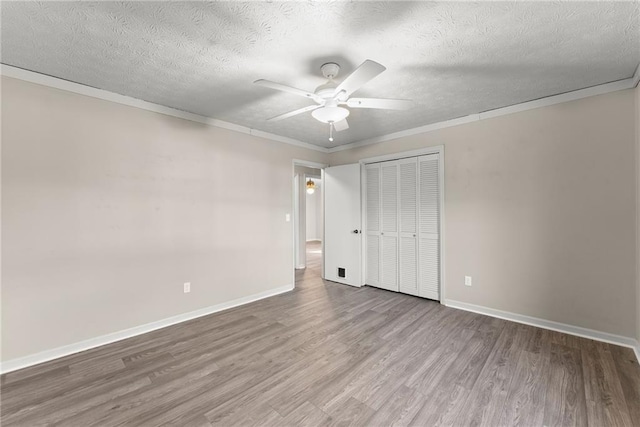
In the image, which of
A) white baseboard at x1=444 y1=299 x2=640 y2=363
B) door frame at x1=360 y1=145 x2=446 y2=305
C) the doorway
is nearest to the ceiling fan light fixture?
door frame at x1=360 y1=145 x2=446 y2=305

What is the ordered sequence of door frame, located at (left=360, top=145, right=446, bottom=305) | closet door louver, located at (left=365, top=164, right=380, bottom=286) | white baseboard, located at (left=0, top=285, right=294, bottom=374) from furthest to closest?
1. closet door louver, located at (left=365, top=164, right=380, bottom=286)
2. door frame, located at (left=360, top=145, right=446, bottom=305)
3. white baseboard, located at (left=0, top=285, right=294, bottom=374)

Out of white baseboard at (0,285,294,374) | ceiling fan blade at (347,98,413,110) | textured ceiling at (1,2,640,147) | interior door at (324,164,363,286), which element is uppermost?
textured ceiling at (1,2,640,147)

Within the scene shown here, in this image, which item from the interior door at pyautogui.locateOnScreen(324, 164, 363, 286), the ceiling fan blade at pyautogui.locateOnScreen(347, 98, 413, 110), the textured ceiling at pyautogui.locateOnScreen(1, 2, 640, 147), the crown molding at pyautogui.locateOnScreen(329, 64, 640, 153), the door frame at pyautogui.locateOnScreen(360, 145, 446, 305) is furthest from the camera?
the interior door at pyautogui.locateOnScreen(324, 164, 363, 286)

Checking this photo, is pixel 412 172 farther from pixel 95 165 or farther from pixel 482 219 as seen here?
pixel 95 165

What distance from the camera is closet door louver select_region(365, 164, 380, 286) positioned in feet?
14.7

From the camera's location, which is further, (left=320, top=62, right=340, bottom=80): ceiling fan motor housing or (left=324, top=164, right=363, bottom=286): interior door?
(left=324, top=164, right=363, bottom=286): interior door

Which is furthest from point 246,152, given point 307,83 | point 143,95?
point 307,83

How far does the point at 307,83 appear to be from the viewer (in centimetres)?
253

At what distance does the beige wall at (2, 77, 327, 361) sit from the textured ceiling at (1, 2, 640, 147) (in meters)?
0.43

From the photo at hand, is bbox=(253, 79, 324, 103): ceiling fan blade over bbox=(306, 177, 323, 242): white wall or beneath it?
over

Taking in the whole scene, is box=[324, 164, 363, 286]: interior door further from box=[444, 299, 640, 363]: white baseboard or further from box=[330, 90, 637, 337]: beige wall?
box=[444, 299, 640, 363]: white baseboard

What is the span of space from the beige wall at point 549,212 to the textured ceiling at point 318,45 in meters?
0.44

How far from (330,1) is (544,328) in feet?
12.1

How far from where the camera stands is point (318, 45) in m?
1.95
